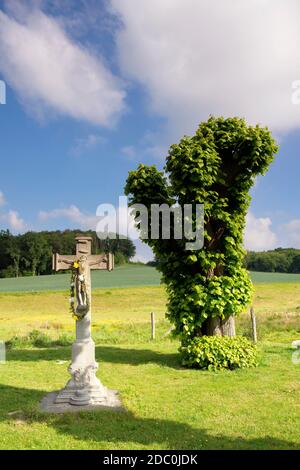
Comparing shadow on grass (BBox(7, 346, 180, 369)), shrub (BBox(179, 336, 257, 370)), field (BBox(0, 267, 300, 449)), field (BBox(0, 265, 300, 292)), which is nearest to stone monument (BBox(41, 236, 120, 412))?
field (BBox(0, 267, 300, 449))

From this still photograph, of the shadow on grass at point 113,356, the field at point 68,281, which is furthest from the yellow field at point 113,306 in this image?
the shadow on grass at point 113,356

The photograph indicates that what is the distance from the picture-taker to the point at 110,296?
5072 cm

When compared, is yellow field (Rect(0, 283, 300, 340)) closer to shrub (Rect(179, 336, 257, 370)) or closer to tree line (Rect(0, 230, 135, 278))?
shrub (Rect(179, 336, 257, 370))

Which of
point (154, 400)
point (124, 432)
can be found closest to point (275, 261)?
point (154, 400)

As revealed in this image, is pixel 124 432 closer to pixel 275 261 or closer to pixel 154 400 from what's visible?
pixel 154 400

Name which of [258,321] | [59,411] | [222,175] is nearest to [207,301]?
[222,175]

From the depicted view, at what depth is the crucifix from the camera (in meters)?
10.3

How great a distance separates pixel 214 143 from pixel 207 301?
18.9ft

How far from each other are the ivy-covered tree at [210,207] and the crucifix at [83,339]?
434cm

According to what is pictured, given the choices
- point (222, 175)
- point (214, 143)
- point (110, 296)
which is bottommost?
point (110, 296)

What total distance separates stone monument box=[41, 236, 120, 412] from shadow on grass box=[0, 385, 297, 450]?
62cm

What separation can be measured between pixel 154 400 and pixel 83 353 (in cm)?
219
